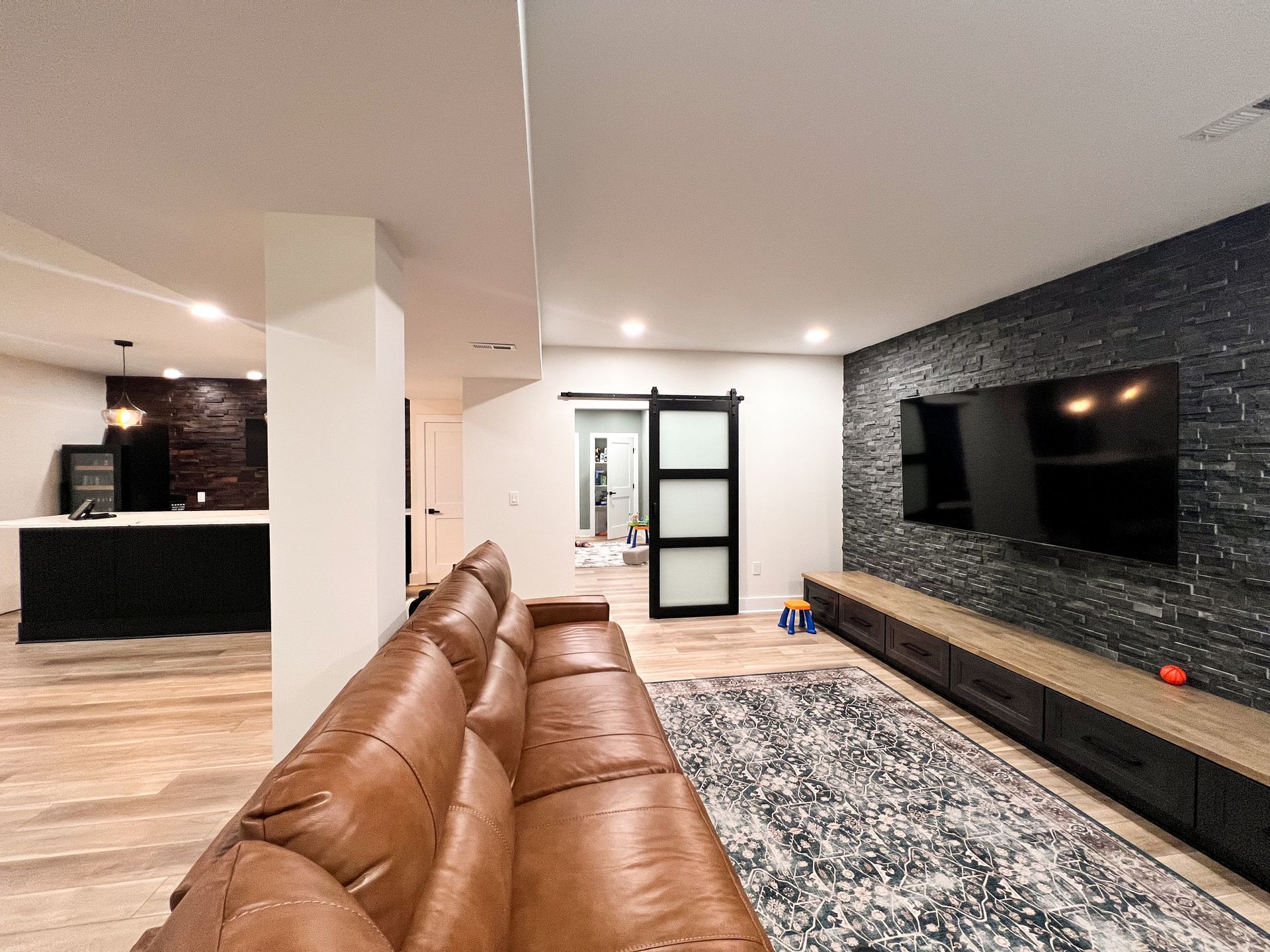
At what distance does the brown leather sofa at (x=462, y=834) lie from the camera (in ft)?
1.96

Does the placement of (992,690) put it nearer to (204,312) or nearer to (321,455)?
(321,455)

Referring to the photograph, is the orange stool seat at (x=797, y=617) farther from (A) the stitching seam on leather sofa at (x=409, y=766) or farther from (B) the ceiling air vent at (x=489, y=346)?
(A) the stitching seam on leather sofa at (x=409, y=766)

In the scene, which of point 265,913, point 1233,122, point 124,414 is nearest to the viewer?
point 265,913

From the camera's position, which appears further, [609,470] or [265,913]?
[609,470]

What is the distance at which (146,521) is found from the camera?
14.2 ft

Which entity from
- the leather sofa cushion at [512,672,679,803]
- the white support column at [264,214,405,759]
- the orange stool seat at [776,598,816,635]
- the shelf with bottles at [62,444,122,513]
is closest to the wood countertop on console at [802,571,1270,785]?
the orange stool seat at [776,598,816,635]

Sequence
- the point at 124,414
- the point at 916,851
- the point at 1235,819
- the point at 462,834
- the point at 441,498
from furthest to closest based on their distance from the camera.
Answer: the point at 441,498 → the point at 124,414 → the point at 916,851 → the point at 1235,819 → the point at 462,834

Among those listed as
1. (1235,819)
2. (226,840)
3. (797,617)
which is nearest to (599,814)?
A: (226,840)

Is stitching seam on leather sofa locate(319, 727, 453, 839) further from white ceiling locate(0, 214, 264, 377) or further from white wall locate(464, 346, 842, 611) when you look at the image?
white wall locate(464, 346, 842, 611)

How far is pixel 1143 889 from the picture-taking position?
172 centimetres

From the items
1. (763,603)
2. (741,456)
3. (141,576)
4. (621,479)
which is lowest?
(763,603)

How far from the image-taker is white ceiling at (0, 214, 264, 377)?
103 inches

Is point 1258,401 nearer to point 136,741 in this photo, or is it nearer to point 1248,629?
point 1248,629

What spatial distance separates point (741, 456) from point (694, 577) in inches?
50.0
